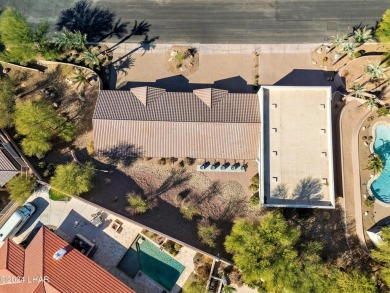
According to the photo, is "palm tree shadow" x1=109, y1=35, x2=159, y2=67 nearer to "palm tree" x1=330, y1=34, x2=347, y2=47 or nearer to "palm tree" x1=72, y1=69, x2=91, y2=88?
"palm tree" x1=72, y1=69, x2=91, y2=88

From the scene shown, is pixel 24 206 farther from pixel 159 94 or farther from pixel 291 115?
pixel 291 115

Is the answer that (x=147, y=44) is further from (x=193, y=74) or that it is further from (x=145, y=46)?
(x=193, y=74)

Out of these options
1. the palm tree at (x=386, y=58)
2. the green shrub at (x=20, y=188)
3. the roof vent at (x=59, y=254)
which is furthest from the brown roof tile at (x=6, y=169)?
the palm tree at (x=386, y=58)

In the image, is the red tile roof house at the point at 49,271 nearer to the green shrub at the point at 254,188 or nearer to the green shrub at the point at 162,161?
the green shrub at the point at 162,161

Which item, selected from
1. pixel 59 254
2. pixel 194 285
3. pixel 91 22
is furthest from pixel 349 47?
pixel 59 254

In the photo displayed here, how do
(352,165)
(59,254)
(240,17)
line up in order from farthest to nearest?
1. (240,17)
2. (352,165)
3. (59,254)

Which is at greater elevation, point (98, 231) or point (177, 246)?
point (98, 231)
